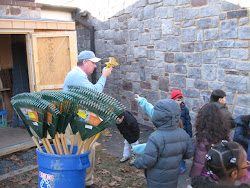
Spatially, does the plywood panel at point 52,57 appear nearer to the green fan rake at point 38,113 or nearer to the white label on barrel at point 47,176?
the green fan rake at point 38,113

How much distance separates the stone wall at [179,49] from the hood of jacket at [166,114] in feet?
9.72

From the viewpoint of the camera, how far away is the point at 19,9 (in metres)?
5.74

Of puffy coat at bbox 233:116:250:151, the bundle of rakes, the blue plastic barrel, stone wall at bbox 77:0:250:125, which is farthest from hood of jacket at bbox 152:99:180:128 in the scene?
stone wall at bbox 77:0:250:125

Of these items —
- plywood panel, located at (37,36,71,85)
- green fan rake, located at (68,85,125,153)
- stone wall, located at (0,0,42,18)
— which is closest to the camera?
green fan rake, located at (68,85,125,153)

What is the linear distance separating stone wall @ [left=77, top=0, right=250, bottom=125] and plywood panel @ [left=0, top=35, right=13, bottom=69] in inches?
107

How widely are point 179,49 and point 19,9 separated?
357 centimetres

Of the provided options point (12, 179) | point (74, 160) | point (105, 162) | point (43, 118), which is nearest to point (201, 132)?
point (74, 160)

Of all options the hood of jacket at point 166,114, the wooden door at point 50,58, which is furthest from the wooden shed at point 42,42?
the hood of jacket at point 166,114

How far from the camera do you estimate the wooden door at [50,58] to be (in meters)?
5.52

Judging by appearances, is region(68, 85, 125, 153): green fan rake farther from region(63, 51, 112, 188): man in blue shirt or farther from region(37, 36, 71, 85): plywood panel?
region(37, 36, 71, 85): plywood panel

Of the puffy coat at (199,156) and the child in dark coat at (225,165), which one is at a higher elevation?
the child in dark coat at (225,165)

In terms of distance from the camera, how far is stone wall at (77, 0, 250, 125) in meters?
5.32

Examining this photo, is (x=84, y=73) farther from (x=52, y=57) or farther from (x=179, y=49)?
(x=179, y=49)

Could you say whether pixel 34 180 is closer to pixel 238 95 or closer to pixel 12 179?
pixel 12 179
